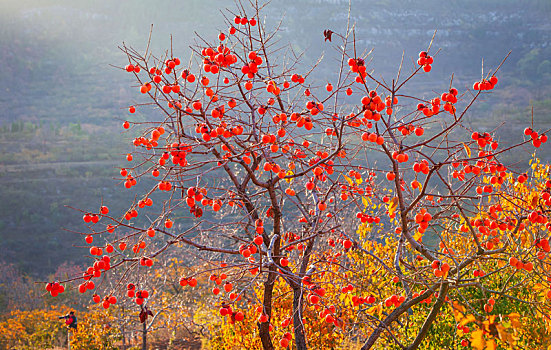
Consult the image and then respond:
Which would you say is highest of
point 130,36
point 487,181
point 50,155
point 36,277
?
point 130,36

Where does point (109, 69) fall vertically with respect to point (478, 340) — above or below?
above

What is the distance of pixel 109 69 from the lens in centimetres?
4869

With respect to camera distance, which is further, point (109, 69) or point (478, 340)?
point (109, 69)

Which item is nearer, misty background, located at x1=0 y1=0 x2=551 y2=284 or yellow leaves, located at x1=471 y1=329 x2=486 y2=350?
yellow leaves, located at x1=471 y1=329 x2=486 y2=350

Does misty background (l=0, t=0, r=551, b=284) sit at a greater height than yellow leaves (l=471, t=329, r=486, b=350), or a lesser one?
greater

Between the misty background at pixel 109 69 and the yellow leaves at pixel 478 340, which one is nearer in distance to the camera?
the yellow leaves at pixel 478 340

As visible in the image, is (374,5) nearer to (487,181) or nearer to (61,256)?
(61,256)

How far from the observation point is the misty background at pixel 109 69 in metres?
26.2

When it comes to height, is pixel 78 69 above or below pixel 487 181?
above

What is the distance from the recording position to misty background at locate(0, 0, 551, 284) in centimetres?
2623

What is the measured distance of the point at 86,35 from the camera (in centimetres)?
5453

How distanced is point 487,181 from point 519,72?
57336 millimetres

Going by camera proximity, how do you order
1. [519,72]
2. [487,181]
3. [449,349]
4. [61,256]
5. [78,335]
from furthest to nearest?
1. [519,72]
2. [61,256]
3. [78,335]
4. [449,349]
5. [487,181]

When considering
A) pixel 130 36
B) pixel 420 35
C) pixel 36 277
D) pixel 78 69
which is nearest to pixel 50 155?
pixel 36 277
